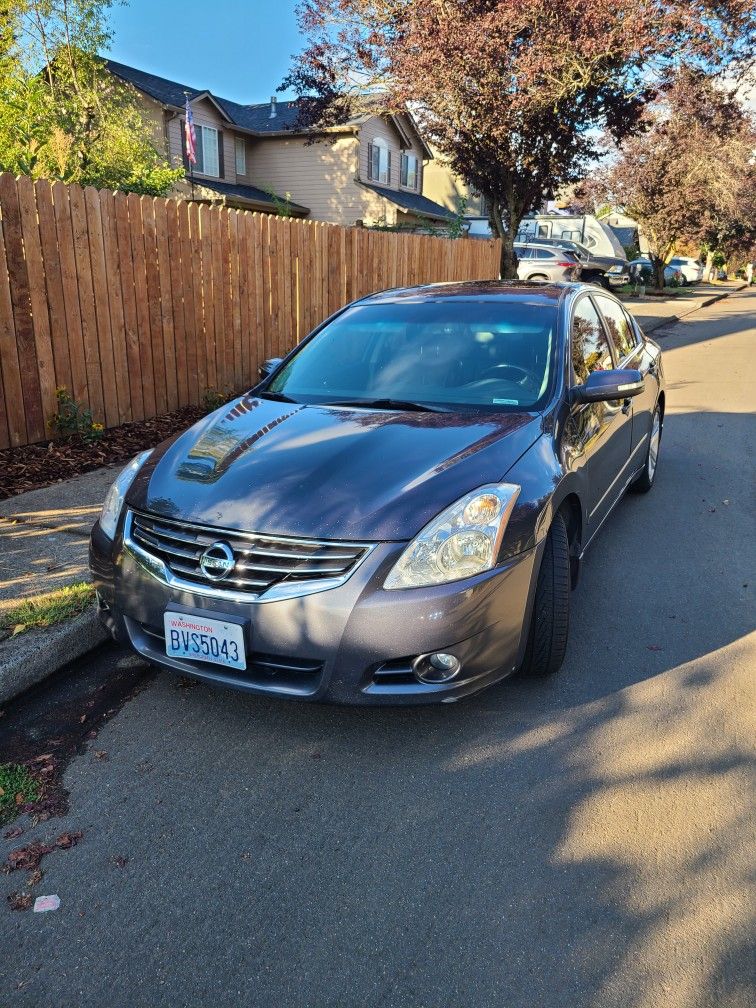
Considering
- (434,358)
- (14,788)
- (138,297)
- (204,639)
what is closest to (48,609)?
(14,788)

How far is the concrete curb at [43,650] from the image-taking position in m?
3.40

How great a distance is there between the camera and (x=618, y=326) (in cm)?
548

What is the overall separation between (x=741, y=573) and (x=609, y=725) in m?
2.08

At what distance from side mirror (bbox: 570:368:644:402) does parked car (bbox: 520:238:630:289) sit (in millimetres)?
20993

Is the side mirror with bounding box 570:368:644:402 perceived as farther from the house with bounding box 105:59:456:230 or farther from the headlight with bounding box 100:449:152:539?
the house with bounding box 105:59:456:230

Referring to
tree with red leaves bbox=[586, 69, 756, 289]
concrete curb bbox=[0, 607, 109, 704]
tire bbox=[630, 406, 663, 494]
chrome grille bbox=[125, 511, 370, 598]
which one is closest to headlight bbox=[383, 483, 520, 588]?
chrome grille bbox=[125, 511, 370, 598]

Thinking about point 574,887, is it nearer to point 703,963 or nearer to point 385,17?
point 703,963

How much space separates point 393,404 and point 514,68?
11213mm

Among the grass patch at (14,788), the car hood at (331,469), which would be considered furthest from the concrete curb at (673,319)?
the grass patch at (14,788)

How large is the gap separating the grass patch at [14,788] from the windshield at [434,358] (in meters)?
2.18

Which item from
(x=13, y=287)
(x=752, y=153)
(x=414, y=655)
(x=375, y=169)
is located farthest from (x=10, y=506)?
(x=752, y=153)

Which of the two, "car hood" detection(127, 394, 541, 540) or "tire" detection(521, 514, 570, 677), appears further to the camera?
"tire" detection(521, 514, 570, 677)

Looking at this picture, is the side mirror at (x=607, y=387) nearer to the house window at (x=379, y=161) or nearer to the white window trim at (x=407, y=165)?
the house window at (x=379, y=161)

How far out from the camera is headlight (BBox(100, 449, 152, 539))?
10.9ft
